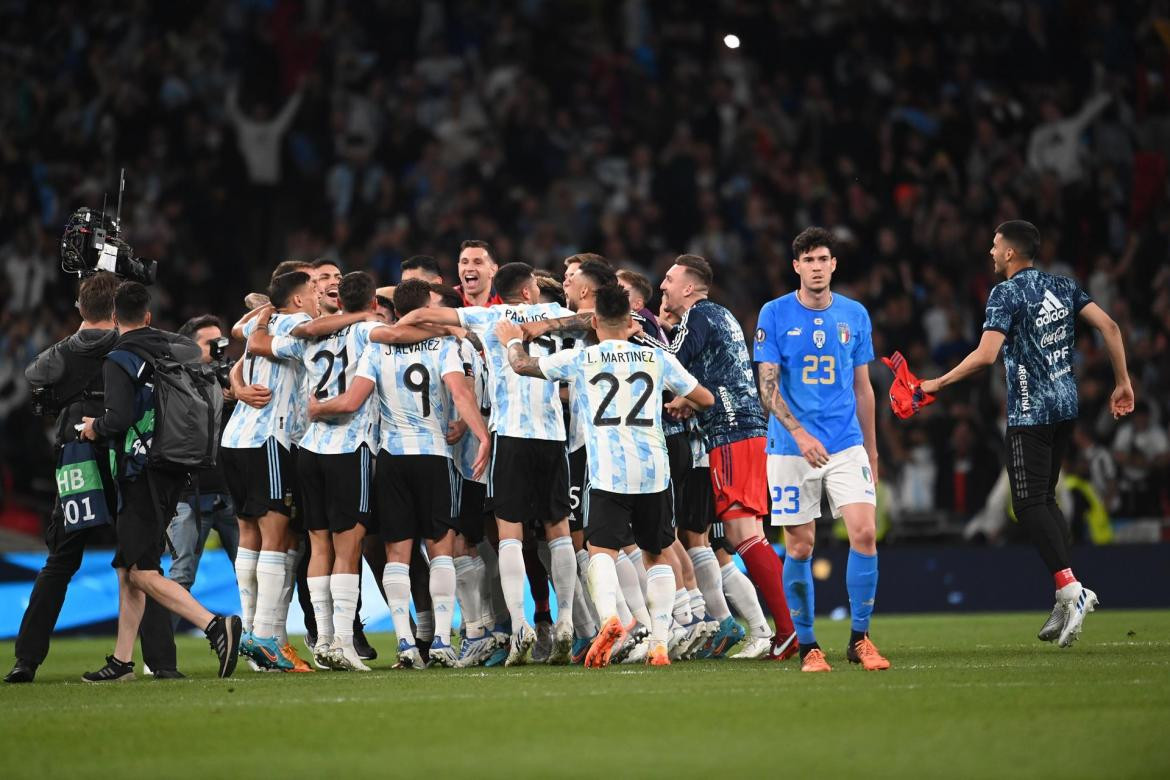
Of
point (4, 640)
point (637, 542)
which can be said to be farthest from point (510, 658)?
point (4, 640)

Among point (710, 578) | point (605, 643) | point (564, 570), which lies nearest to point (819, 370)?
point (605, 643)

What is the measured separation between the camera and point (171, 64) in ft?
80.0

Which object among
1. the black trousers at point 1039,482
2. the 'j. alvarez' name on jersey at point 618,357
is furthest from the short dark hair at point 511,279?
the black trousers at point 1039,482

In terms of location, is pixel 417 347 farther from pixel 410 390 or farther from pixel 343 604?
pixel 343 604

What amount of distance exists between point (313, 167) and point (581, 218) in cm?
416

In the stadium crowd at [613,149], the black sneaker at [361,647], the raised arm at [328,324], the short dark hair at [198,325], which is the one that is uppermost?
the stadium crowd at [613,149]

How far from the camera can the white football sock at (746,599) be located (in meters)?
11.3

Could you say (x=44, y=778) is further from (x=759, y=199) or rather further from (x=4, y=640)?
(x=759, y=199)

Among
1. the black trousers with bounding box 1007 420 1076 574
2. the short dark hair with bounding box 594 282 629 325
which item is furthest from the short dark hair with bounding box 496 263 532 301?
the black trousers with bounding box 1007 420 1076 574

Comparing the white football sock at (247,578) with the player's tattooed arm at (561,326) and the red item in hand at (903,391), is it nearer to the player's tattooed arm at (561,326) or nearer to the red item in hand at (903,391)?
the player's tattooed arm at (561,326)

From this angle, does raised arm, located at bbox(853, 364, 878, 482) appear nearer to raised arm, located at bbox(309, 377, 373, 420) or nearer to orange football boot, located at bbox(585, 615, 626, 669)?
orange football boot, located at bbox(585, 615, 626, 669)

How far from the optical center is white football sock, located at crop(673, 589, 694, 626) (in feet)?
37.1

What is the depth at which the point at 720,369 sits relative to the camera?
11.2 meters

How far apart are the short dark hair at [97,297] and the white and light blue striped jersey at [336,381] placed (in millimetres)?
1222
